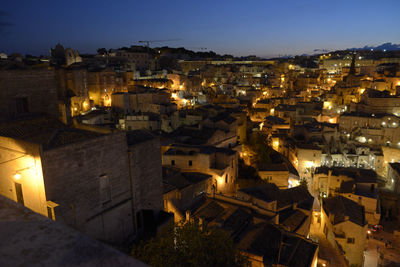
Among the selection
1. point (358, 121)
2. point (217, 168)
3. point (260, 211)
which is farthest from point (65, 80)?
point (358, 121)

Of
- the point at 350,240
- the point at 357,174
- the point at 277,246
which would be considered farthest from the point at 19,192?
the point at 357,174

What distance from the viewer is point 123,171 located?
9.21 m

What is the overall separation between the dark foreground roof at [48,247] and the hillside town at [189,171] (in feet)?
0.04

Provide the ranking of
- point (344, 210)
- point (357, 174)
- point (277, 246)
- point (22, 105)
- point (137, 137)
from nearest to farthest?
point (137, 137)
point (22, 105)
point (277, 246)
point (344, 210)
point (357, 174)

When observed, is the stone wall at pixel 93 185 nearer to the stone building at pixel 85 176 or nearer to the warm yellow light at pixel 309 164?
the stone building at pixel 85 176

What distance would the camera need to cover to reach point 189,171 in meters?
19.7

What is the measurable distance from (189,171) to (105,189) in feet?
36.6

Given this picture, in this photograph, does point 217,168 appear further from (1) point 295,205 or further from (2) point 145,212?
(2) point 145,212

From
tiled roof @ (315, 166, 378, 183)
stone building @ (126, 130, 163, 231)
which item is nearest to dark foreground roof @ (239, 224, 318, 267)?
stone building @ (126, 130, 163, 231)

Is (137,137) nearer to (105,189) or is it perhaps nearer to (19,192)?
(105,189)

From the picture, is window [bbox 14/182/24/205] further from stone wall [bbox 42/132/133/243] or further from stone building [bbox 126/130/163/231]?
stone building [bbox 126/130/163/231]

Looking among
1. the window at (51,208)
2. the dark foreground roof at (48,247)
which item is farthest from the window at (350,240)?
the dark foreground roof at (48,247)

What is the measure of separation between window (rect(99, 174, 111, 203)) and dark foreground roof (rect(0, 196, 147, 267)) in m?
5.59

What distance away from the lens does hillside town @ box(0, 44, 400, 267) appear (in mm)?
7551
